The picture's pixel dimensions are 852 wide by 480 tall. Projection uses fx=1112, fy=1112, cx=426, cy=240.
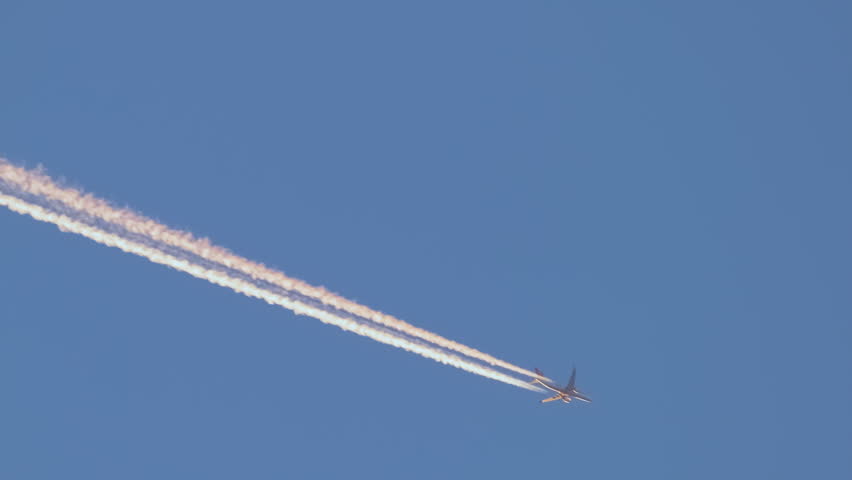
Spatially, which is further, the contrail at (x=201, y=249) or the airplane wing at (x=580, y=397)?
the airplane wing at (x=580, y=397)

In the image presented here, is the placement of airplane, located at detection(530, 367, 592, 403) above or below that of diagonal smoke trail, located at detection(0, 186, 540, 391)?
above

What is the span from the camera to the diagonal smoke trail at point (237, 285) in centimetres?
4762

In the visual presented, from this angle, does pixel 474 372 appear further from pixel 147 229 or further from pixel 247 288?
pixel 147 229

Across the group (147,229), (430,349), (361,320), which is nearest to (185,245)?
(147,229)

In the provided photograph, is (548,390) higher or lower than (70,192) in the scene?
higher

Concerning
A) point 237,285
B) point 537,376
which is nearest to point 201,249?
point 237,285

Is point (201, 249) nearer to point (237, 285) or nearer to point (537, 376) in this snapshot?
point (237, 285)

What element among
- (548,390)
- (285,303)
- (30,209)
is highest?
(548,390)

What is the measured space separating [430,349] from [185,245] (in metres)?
16.4

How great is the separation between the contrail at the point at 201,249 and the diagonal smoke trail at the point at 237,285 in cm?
56

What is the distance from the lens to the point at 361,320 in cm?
6000

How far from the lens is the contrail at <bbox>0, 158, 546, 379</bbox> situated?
4781cm

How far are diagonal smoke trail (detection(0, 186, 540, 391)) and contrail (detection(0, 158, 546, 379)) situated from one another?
0.56 meters

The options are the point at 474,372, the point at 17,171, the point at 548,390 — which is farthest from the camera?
the point at 548,390
